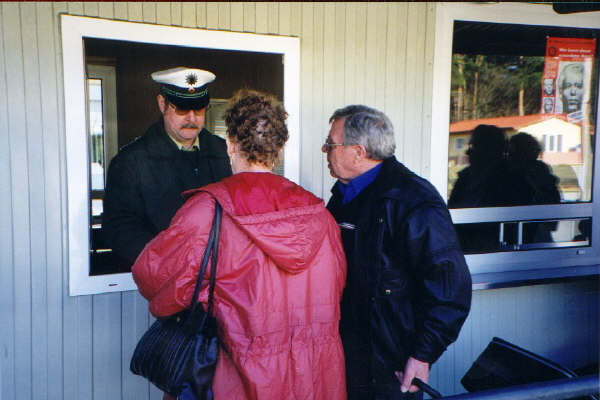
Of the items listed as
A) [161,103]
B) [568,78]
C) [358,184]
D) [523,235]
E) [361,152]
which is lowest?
[523,235]

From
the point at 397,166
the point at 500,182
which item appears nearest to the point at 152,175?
the point at 397,166

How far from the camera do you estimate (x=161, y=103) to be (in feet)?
7.88

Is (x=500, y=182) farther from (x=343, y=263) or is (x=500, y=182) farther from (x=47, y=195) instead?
(x=47, y=195)

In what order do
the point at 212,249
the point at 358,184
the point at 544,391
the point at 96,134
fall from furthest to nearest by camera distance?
the point at 96,134 < the point at 358,184 < the point at 212,249 < the point at 544,391

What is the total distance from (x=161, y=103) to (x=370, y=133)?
109cm

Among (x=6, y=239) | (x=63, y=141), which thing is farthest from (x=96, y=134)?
(x=6, y=239)

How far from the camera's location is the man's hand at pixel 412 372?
1.77 metres

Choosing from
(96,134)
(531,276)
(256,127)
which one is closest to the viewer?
(256,127)

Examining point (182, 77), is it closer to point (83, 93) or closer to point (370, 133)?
point (83, 93)

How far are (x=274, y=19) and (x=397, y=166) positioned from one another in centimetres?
115

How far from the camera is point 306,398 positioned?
1546mm

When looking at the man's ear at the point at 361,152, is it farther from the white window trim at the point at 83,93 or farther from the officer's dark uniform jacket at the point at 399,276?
the white window trim at the point at 83,93

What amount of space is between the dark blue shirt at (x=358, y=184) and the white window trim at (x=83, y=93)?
38.5 inches

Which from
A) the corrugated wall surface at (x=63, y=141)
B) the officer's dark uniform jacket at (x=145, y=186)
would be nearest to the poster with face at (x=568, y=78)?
the corrugated wall surface at (x=63, y=141)
